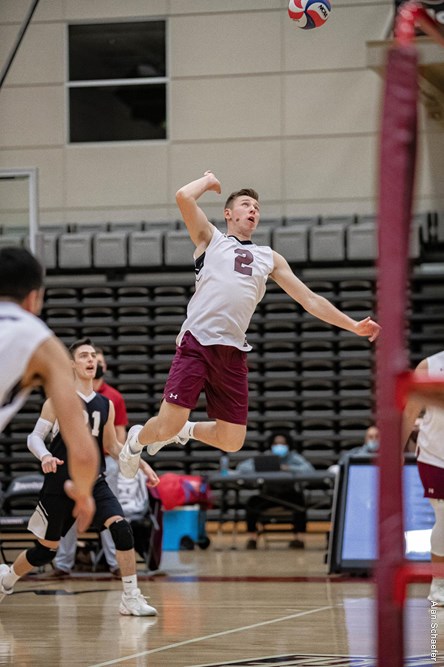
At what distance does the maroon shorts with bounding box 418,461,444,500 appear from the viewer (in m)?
7.49

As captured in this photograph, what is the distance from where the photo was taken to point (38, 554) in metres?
7.62

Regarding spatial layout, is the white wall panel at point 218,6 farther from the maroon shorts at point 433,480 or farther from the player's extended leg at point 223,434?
the player's extended leg at point 223,434

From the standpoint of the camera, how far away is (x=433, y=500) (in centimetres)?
757

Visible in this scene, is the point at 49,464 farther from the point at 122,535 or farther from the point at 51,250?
the point at 51,250

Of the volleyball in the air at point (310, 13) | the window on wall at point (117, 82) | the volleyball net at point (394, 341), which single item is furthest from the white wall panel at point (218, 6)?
the volleyball net at point (394, 341)

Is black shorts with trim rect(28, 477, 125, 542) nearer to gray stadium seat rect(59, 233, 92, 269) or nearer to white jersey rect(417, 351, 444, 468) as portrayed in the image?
white jersey rect(417, 351, 444, 468)

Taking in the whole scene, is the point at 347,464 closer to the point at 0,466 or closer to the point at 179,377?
the point at 179,377

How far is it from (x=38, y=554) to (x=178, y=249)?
1058 cm

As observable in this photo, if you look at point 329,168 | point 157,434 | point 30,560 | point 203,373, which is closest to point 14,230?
point 30,560

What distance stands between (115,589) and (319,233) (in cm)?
880

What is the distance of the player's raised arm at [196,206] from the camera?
651cm

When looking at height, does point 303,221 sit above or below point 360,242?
above

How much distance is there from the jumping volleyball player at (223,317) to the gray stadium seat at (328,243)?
10.2m

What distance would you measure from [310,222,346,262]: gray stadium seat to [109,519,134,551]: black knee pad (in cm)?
1007
